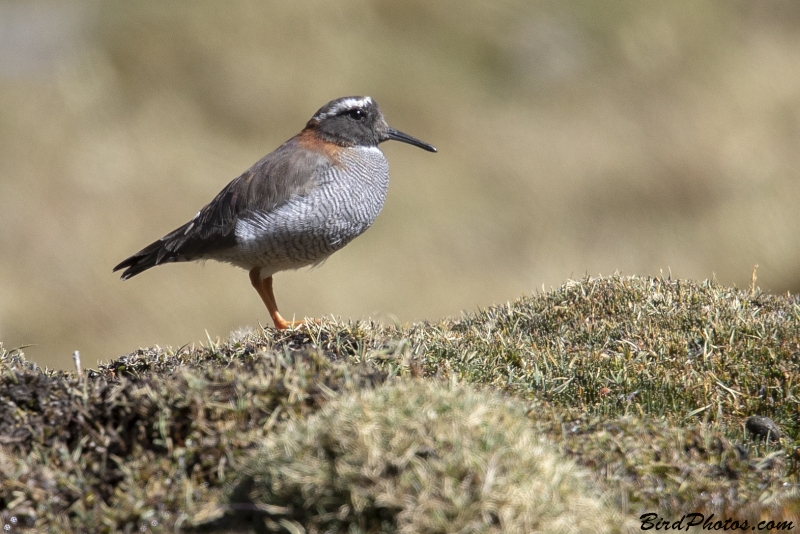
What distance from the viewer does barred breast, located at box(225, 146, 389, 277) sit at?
27.9 ft

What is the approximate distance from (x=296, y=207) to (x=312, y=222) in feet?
0.74

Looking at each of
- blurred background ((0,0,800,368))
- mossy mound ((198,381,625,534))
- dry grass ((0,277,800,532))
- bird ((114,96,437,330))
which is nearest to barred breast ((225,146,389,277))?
bird ((114,96,437,330))

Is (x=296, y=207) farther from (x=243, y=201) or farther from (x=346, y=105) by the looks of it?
(x=346, y=105)

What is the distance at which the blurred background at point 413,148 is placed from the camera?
1396cm

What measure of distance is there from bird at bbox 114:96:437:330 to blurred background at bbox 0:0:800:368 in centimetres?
421

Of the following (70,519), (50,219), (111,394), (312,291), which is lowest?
(70,519)

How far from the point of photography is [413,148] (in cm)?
1745

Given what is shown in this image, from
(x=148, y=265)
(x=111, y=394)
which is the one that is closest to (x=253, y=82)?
(x=148, y=265)

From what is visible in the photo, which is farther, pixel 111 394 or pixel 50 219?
pixel 50 219

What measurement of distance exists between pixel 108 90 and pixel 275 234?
10804 millimetres

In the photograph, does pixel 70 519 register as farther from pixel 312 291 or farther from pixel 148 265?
pixel 312 291

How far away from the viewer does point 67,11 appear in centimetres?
1909

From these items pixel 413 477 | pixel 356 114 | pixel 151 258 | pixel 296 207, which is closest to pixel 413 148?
pixel 356 114

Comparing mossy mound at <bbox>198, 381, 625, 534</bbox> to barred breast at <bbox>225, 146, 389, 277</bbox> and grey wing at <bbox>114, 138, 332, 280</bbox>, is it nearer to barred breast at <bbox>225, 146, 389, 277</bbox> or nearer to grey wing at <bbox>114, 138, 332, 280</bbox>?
barred breast at <bbox>225, 146, 389, 277</bbox>
